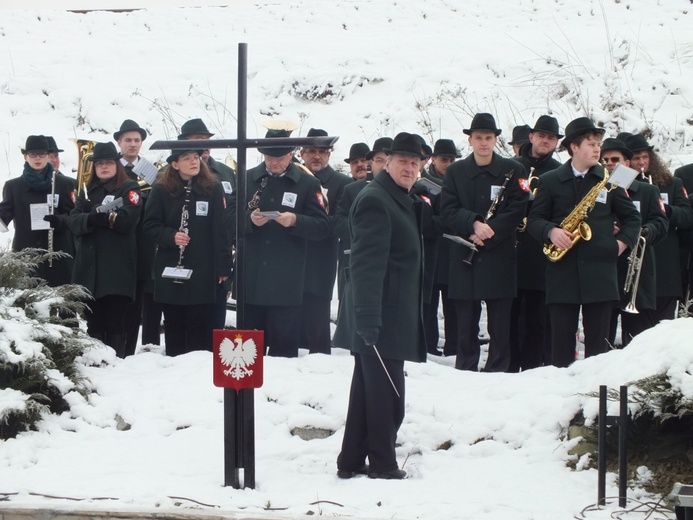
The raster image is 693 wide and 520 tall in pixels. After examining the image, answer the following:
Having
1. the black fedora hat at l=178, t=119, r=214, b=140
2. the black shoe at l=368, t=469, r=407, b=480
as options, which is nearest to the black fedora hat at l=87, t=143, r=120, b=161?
the black fedora hat at l=178, t=119, r=214, b=140

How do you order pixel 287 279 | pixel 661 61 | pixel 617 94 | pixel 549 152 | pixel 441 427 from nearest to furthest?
pixel 441 427 < pixel 287 279 < pixel 549 152 < pixel 617 94 < pixel 661 61

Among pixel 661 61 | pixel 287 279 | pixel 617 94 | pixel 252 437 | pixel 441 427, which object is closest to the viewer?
pixel 252 437

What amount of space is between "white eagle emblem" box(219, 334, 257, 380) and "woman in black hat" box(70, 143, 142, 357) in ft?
10.9

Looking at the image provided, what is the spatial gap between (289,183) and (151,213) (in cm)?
120

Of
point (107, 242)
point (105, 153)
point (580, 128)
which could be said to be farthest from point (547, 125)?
point (107, 242)

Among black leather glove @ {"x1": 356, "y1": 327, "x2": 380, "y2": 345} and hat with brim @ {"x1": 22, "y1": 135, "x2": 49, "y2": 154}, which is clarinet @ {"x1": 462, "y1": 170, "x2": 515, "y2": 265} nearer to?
black leather glove @ {"x1": 356, "y1": 327, "x2": 380, "y2": 345}

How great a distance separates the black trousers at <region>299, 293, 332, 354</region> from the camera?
33.6 ft

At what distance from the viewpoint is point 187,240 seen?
30.6 ft

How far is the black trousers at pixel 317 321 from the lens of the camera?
10.2 m

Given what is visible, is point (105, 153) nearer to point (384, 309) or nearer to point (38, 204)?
point (38, 204)

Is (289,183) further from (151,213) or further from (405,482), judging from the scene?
(405,482)

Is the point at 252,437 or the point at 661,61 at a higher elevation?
the point at 661,61

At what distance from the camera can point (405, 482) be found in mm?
6781

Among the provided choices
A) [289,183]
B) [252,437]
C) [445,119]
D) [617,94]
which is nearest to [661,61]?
[617,94]
